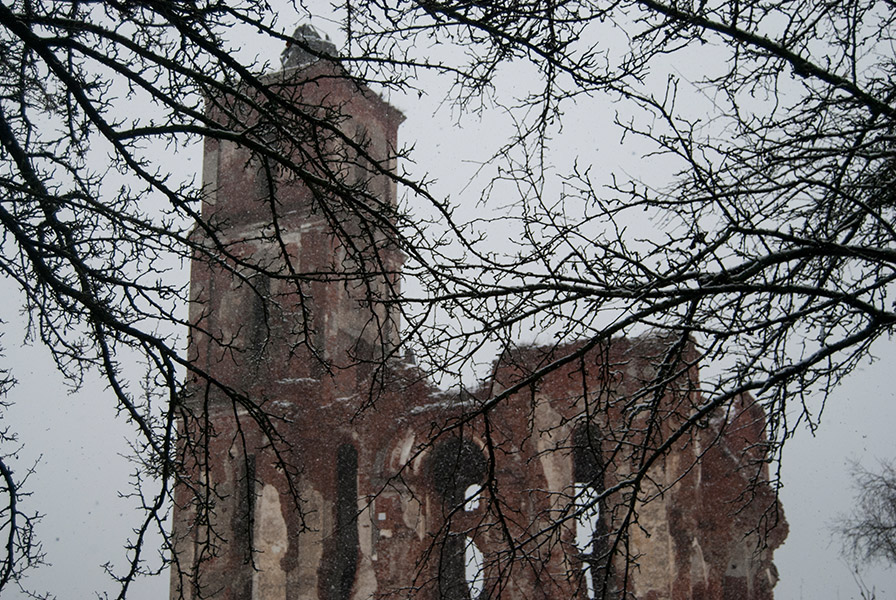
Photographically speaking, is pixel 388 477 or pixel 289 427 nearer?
pixel 388 477

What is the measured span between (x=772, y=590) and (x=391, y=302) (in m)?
13.3

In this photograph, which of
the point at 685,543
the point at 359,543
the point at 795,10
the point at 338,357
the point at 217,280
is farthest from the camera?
the point at 217,280

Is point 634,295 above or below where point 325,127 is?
below

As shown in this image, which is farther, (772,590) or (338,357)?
(338,357)

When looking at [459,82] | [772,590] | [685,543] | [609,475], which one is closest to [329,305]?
[609,475]

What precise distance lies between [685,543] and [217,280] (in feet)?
37.9

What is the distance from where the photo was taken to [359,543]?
Result: 16516mm

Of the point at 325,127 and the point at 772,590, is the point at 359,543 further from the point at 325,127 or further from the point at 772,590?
the point at 325,127

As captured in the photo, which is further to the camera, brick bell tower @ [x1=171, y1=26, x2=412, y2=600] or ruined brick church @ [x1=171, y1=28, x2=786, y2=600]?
brick bell tower @ [x1=171, y1=26, x2=412, y2=600]

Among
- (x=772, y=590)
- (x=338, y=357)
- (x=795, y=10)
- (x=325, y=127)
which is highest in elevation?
(x=338, y=357)

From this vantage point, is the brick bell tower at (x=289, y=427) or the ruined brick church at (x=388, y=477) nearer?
the ruined brick church at (x=388, y=477)

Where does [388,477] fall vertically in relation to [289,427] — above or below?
below

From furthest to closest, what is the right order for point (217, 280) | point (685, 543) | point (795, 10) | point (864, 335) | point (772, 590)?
point (217, 280) < point (772, 590) < point (685, 543) < point (795, 10) < point (864, 335)

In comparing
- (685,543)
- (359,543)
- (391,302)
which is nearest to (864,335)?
(391,302)
